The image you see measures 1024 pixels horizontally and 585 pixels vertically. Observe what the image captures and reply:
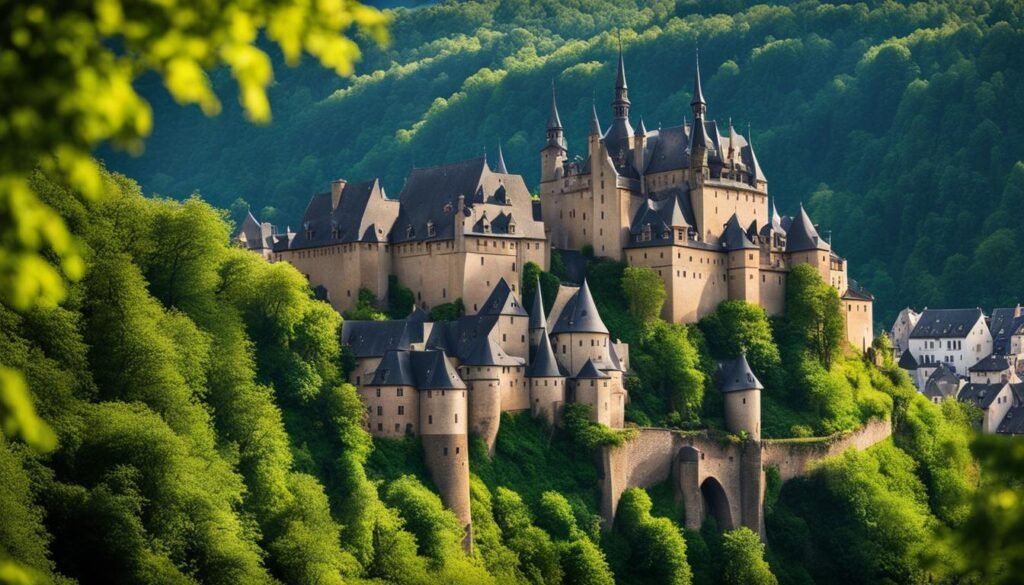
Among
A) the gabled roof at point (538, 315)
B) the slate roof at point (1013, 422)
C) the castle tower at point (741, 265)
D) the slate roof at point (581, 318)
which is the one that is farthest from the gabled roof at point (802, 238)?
the slate roof at point (1013, 422)

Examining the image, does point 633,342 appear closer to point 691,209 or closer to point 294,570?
point 691,209

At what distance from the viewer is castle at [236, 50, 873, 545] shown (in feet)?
252

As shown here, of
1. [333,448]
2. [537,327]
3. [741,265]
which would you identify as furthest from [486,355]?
[741,265]

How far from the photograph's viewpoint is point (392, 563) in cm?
6844

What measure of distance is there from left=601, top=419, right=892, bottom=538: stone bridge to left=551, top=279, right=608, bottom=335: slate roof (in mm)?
5986

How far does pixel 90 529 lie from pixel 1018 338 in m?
106

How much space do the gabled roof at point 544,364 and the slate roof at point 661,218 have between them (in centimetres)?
1458

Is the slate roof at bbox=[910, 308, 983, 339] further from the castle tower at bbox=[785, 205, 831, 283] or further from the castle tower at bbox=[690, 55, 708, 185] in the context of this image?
the castle tower at bbox=[690, 55, 708, 185]

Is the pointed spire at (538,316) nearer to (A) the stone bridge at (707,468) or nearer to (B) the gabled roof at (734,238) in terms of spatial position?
(A) the stone bridge at (707,468)

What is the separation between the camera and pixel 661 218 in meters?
94.1

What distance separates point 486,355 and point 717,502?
696 inches

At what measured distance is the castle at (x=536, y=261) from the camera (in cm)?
7669

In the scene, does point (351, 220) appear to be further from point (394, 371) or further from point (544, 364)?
point (394, 371)

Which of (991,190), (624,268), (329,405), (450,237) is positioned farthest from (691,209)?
(991,190)
